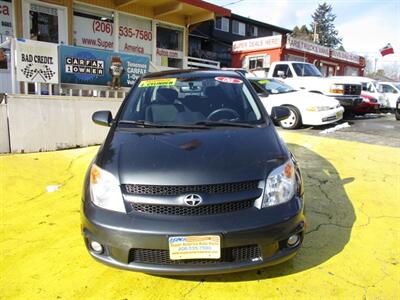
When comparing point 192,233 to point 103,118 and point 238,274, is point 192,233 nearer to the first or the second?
point 238,274

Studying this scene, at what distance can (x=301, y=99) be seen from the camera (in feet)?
31.1

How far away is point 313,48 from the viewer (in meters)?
22.5

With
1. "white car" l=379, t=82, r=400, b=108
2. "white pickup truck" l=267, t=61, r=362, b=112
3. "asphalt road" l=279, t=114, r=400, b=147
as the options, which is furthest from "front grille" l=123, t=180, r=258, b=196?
"white car" l=379, t=82, r=400, b=108

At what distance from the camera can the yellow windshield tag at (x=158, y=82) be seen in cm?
395

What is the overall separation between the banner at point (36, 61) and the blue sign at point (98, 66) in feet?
0.70

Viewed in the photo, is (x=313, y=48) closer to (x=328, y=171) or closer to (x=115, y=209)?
(x=328, y=171)

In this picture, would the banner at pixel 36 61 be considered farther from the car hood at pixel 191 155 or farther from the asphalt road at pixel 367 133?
the asphalt road at pixel 367 133

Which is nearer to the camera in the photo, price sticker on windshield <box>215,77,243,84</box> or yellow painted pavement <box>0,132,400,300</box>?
yellow painted pavement <box>0,132,400,300</box>

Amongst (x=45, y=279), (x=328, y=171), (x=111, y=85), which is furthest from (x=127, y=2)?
(x=45, y=279)

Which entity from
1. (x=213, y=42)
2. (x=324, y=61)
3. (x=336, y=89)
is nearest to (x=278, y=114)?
(x=336, y=89)

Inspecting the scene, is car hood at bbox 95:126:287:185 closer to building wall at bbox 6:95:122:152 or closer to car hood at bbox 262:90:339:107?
building wall at bbox 6:95:122:152

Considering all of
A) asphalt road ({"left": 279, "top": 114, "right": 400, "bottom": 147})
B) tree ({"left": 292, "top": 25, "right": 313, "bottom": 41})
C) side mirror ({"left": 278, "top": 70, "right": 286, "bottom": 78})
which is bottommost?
asphalt road ({"left": 279, "top": 114, "right": 400, "bottom": 147})

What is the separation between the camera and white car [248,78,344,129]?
9375 mm

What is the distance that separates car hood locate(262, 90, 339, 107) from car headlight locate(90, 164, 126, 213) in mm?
7681
